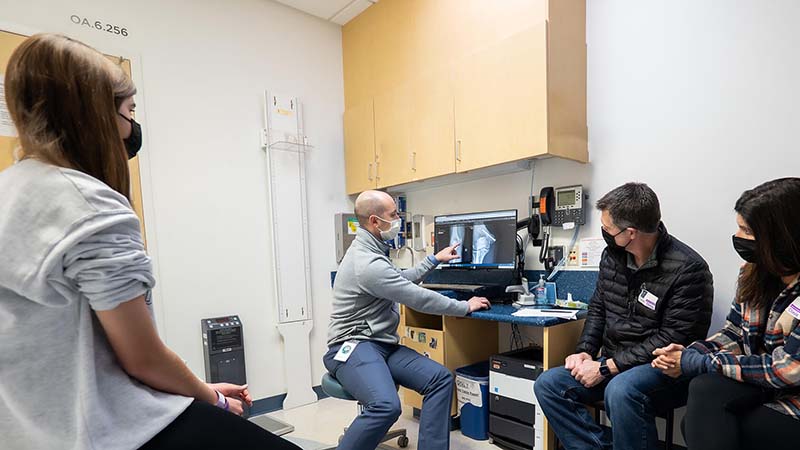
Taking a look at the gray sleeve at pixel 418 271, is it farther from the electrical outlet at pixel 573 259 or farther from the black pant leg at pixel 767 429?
the black pant leg at pixel 767 429

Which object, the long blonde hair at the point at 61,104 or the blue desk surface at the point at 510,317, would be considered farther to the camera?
the blue desk surface at the point at 510,317

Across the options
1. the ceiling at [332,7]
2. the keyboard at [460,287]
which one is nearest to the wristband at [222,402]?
the keyboard at [460,287]

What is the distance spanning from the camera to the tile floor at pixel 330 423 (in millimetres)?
2375

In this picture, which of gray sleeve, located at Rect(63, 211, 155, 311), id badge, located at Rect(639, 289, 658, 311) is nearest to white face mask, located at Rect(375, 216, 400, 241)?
id badge, located at Rect(639, 289, 658, 311)

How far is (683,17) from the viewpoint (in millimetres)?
2078

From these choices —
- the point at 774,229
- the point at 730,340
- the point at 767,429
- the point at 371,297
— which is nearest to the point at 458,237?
the point at 371,297

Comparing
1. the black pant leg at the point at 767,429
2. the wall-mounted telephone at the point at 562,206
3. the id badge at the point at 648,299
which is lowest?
the black pant leg at the point at 767,429

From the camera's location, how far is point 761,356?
134 cm

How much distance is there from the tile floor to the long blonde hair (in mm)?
2222

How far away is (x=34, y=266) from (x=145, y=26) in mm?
2637

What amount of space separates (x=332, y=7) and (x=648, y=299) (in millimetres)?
2981

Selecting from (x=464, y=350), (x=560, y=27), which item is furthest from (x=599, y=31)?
(x=464, y=350)

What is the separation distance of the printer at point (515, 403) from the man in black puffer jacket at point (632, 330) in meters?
0.21

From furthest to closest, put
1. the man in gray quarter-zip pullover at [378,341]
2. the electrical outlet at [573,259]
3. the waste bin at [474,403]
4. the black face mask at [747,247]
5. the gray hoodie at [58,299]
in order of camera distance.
A: the electrical outlet at [573,259], the waste bin at [474,403], the man in gray quarter-zip pullover at [378,341], the black face mask at [747,247], the gray hoodie at [58,299]
